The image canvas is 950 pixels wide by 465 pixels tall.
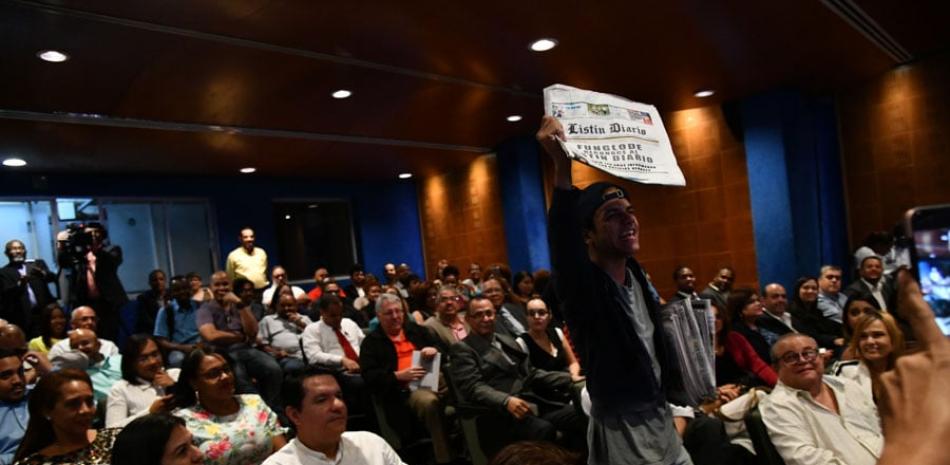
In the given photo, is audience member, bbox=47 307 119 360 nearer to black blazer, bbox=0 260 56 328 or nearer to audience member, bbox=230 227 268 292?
black blazer, bbox=0 260 56 328

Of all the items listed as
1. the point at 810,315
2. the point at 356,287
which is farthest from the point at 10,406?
the point at 810,315

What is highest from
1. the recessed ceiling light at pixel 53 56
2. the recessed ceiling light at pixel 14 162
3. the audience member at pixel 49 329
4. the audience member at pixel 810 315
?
the recessed ceiling light at pixel 53 56

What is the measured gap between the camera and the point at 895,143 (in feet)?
24.4

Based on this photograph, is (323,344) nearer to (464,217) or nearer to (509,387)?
(509,387)

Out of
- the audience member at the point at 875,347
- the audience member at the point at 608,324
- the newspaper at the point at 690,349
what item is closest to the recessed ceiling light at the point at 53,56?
the audience member at the point at 608,324

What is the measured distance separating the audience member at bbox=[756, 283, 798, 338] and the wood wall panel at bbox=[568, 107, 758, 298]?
287 cm

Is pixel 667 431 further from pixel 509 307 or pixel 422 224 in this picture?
pixel 422 224

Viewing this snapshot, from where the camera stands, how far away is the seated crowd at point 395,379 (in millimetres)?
2511

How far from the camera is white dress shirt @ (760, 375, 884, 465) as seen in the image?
2.53 meters

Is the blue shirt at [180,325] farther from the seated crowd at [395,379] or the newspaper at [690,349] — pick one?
the newspaper at [690,349]

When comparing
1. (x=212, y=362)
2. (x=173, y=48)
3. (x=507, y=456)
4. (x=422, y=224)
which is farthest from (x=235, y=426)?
(x=422, y=224)

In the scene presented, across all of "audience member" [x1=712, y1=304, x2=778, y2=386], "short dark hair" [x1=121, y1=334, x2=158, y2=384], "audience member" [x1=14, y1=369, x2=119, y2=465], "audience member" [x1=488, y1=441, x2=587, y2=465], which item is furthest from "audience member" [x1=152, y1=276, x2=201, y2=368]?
"audience member" [x1=488, y1=441, x2=587, y2=465]

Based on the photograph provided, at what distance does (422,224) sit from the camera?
11.1 metres

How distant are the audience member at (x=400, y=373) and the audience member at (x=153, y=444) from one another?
6.80 feet
